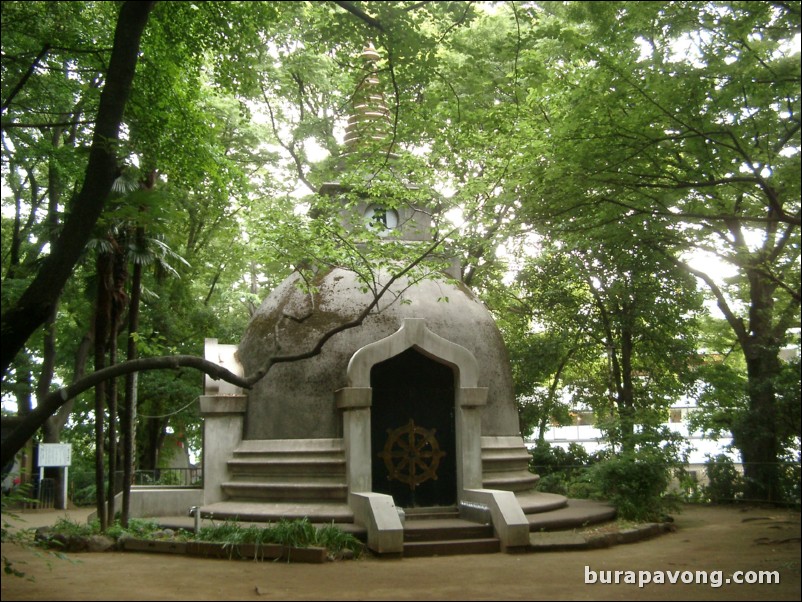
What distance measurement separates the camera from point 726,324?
21719 mm

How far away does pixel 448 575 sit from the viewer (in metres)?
9.62

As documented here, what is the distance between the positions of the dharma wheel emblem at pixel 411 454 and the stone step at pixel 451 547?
6.44ft

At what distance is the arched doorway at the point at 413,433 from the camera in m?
13.6

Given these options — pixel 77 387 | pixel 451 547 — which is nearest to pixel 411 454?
pixel 451 547

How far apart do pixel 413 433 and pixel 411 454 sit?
384mm

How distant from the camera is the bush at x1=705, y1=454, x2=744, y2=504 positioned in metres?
18.2

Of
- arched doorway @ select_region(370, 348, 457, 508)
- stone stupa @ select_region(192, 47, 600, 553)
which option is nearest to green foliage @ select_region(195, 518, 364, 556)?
stone stupa @ select_region(192, 47, 600, 553)

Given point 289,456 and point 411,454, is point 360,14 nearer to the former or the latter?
point 289,456

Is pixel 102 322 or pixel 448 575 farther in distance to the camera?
pixel 102 322

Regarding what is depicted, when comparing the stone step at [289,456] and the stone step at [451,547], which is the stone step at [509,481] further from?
the stone step at [289,456]

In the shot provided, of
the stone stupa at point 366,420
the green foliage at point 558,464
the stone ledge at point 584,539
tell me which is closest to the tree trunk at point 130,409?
the stone stupa at point 366,420

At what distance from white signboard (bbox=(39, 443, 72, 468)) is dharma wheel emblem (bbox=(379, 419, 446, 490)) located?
1524 centimetres

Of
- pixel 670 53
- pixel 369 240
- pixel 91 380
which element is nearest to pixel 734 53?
pixel 670 53

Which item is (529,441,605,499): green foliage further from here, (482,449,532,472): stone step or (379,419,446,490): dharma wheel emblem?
(379,419,446,490): dharma wheel emblem
